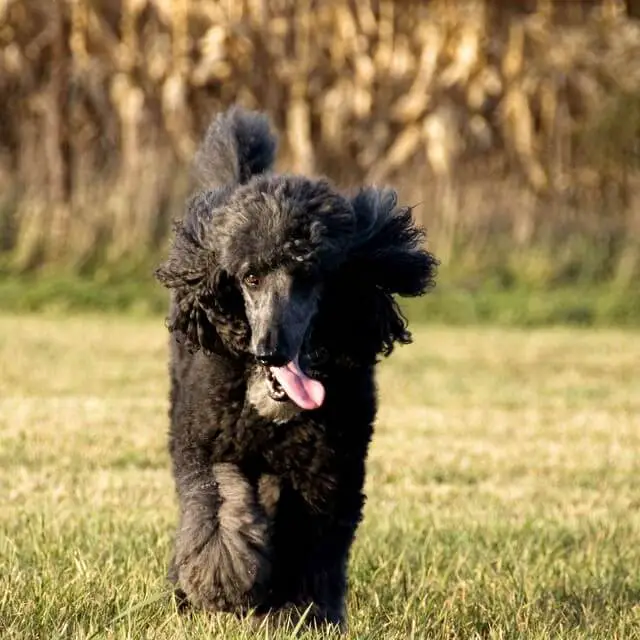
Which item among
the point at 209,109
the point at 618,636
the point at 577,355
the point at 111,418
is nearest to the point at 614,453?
the point at 111,418

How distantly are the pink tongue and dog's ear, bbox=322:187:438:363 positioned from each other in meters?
0.32

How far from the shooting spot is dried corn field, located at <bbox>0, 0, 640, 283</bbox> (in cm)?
1500

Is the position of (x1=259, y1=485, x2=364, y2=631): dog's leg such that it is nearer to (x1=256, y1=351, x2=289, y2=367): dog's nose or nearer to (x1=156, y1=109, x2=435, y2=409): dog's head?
(x1=156, y1=109, x2=435, y2=409): dog's head

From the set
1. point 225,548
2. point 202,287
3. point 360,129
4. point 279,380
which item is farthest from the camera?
point 360,129

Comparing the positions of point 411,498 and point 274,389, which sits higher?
point 274,389

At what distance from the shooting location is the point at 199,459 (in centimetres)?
391

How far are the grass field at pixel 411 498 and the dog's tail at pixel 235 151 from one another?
3.69 ft

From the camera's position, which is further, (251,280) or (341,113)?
(341,113)

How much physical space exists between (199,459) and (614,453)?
3.87 metres

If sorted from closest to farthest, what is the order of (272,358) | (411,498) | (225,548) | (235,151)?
(272,358), (225,548), (235,151), (411,498)

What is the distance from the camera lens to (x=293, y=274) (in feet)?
11.8

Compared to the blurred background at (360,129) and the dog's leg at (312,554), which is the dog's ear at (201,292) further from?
the blurred background at (360,129)

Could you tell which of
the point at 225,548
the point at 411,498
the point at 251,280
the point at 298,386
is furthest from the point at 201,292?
the point at 411,498

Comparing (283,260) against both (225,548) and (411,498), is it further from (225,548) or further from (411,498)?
(411,498)
